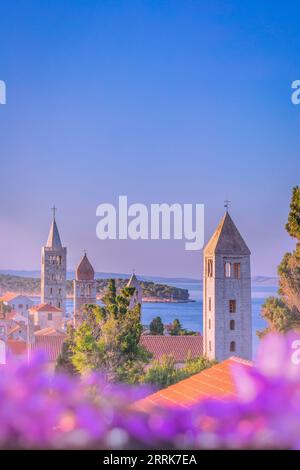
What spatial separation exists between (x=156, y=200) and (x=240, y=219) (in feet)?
44.2

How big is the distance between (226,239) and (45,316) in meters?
11.8

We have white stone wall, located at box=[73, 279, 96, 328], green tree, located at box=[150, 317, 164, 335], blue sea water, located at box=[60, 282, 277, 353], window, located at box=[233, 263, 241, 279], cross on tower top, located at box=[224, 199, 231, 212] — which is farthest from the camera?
white stone wall, located at box=[73, 279, 96, 328]

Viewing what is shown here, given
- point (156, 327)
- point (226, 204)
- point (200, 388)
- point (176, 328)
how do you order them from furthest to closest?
1. point (176, 328)
2. point (156, 327)
3. point (226, 204)
4. point (200, 388)

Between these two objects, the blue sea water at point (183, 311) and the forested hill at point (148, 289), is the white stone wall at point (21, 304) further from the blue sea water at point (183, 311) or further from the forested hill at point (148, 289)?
the forested hill at point (148, 289)

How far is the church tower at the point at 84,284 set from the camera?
97.4ft

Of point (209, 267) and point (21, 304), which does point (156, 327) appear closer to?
point (209, 267)

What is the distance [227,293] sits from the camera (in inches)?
930

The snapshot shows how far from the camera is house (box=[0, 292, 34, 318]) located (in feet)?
107

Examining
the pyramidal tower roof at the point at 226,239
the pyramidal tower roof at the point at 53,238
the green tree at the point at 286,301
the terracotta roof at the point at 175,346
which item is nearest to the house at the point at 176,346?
the terracotta roof at the point at 175,346

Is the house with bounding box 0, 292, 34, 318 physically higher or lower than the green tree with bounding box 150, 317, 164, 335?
higher

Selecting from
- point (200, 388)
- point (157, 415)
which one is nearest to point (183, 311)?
point (200, 388)

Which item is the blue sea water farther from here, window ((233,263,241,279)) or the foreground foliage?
the foreground foliage

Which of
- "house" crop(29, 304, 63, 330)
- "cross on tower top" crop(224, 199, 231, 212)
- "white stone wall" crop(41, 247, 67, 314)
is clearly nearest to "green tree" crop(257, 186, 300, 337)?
"cross on tower top" crop(224, 199, 231, 212)

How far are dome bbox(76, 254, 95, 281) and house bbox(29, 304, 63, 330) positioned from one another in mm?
2326
